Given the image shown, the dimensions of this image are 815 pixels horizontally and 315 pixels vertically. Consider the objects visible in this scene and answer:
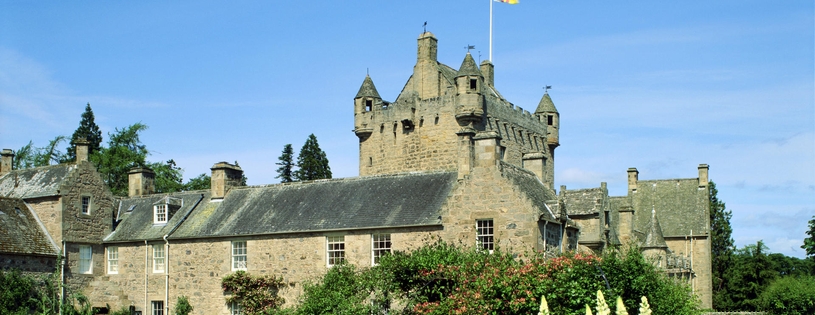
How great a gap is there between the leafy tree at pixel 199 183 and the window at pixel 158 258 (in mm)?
26460

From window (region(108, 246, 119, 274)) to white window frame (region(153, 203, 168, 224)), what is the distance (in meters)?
2.10

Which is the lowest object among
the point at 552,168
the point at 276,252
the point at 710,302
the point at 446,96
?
the point at 710,302

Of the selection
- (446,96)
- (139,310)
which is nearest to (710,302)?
(446,96)

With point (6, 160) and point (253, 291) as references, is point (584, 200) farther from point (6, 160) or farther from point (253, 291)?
point (6, 160)

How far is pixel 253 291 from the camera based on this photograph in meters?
33.8

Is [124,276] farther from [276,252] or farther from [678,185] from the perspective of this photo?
[678,185]

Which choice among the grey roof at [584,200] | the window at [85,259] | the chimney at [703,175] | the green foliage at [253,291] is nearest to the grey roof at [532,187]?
the grey roof at [584,200]

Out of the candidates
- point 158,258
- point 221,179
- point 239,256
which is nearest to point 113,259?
point 158,258

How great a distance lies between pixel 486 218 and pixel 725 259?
37.4 m

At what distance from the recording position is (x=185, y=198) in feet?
131

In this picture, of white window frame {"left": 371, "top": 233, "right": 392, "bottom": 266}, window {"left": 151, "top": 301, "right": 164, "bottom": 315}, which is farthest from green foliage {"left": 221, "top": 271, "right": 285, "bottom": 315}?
window {"left": 151, "top": 301, "right": 164, "bottom": 315}

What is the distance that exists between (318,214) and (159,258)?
7.65 metres

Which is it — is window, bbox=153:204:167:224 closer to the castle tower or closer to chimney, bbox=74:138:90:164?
chimney, bbox=74:138:90:164

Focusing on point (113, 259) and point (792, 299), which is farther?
point (792, 299)
